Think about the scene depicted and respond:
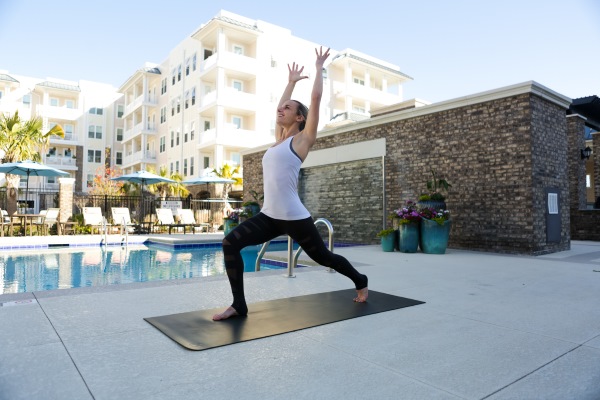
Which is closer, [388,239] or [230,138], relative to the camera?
[388,239]

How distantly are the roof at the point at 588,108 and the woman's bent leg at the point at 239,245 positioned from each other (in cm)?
1319

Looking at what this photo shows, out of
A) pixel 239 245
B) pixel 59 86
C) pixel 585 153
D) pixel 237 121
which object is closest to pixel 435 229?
pixel 239 245

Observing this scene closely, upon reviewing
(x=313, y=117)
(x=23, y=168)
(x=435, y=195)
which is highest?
(x=23, y=168)

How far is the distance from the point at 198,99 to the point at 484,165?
22279mm

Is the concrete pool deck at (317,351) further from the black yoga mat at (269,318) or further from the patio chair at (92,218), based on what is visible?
the patio chair at (92,218)

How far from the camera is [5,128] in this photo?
15.8 metres

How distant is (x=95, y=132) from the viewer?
38656 mm

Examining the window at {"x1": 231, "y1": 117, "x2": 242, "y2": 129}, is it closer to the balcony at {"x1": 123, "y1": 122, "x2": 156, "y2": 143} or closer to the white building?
the white building

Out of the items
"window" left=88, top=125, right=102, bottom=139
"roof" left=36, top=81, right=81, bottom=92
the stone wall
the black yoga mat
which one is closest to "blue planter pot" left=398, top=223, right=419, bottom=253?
the stone wall

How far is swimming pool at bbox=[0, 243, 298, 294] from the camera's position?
20.5ft

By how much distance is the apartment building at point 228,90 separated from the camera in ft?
83.7

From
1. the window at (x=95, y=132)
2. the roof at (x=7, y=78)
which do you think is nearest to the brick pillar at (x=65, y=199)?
the roof at (x=7, y=78)

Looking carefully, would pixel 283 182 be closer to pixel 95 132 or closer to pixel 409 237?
pixel 409 237

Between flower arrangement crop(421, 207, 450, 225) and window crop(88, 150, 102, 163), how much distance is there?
123ft
